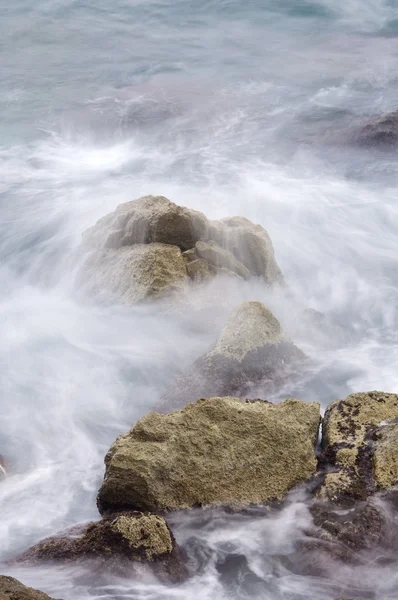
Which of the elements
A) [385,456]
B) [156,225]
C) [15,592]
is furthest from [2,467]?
[156,225]

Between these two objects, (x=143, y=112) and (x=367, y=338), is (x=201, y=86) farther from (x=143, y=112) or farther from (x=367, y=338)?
(x=367, y=338)

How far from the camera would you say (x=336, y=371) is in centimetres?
763

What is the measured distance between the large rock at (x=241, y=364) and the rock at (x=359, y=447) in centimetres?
115

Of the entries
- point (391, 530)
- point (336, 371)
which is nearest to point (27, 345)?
point (336, 371)

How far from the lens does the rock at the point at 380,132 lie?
595 inches

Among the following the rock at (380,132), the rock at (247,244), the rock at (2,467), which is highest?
the rock at (380,132)

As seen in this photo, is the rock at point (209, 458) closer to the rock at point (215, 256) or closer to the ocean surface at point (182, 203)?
the ocean surface at point (182, 203)

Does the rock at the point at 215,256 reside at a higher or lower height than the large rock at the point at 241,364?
higher

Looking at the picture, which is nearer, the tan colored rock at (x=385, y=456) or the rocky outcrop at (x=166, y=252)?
the tan colored rock at (x=385, y=456)

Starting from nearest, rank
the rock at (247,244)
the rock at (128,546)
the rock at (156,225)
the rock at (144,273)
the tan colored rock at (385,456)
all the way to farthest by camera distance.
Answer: the rock at (128,546)
the tan colored rock at (385,456)
the rock at (144,273)
the rock at (156,225)
the rock at (247,244)

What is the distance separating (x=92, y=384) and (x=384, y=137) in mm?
10419

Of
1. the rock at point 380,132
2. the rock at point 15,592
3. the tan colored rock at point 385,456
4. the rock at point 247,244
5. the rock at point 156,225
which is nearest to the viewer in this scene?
the rock at point 15,592

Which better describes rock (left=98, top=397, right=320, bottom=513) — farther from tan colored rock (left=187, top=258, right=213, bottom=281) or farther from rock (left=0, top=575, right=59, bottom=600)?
tan colored rock (left=187, top=258, right=213, bottom=281)

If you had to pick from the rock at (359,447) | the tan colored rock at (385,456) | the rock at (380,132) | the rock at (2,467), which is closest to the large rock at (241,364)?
the rock at (359,447)
